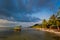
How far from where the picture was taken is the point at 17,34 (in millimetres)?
9250

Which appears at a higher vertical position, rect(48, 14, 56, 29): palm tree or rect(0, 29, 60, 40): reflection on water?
rect(48, 14, 56, 29): palm tree

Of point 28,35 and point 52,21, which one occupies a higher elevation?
point 52,21

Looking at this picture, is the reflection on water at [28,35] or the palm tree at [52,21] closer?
the reflection on water at [28,35]

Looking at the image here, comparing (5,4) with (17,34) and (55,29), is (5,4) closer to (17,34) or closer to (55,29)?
(17,34)

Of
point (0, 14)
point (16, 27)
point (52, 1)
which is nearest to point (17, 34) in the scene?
point (16, 27)

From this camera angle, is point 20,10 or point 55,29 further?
point 55,29

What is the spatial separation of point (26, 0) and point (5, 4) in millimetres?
920

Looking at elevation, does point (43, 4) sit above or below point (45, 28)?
above

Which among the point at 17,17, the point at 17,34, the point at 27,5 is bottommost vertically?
the point at 17,34

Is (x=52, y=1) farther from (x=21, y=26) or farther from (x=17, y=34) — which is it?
(x=17, y=34)

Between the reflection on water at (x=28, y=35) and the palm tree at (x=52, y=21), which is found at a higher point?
the palm tree at (x=52, y=21)

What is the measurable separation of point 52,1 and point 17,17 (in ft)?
5.49

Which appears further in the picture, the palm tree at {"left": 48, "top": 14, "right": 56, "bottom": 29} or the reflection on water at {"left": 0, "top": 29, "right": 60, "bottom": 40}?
the palm tree at {"left": 48, "top": 14, "right": 56, "bottom": 29}

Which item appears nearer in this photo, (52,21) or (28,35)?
(28,35)
